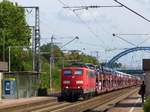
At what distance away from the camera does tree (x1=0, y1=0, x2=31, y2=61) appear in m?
95.8

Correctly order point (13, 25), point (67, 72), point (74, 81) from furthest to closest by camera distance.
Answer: point (13, 25), point (67, 72), point (74, 81)

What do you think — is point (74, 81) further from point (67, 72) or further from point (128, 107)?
point (128, 107)

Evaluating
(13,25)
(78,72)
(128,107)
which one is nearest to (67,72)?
(78,72)

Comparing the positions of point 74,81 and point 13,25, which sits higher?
point 13,25

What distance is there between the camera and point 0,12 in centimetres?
9756

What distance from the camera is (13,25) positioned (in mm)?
97688

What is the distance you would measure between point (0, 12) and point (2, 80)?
45.6 m

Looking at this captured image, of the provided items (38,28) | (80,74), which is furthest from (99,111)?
(38,28)

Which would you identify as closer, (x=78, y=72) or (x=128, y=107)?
(x=128, y=107)

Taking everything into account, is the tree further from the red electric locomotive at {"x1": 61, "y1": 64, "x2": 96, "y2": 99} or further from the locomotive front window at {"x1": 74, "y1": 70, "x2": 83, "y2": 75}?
the locomotive front window at {"x1": 74, "y1": 70, "x2": 83, "y2": 75}

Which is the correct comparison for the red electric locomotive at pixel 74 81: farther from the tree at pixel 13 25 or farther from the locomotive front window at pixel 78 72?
the tree at pixel 13 25

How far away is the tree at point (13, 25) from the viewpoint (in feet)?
314

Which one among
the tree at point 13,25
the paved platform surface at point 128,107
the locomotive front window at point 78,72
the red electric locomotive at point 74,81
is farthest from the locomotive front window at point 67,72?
the tree at point 13,25

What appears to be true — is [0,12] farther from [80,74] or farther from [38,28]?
[80,74]
